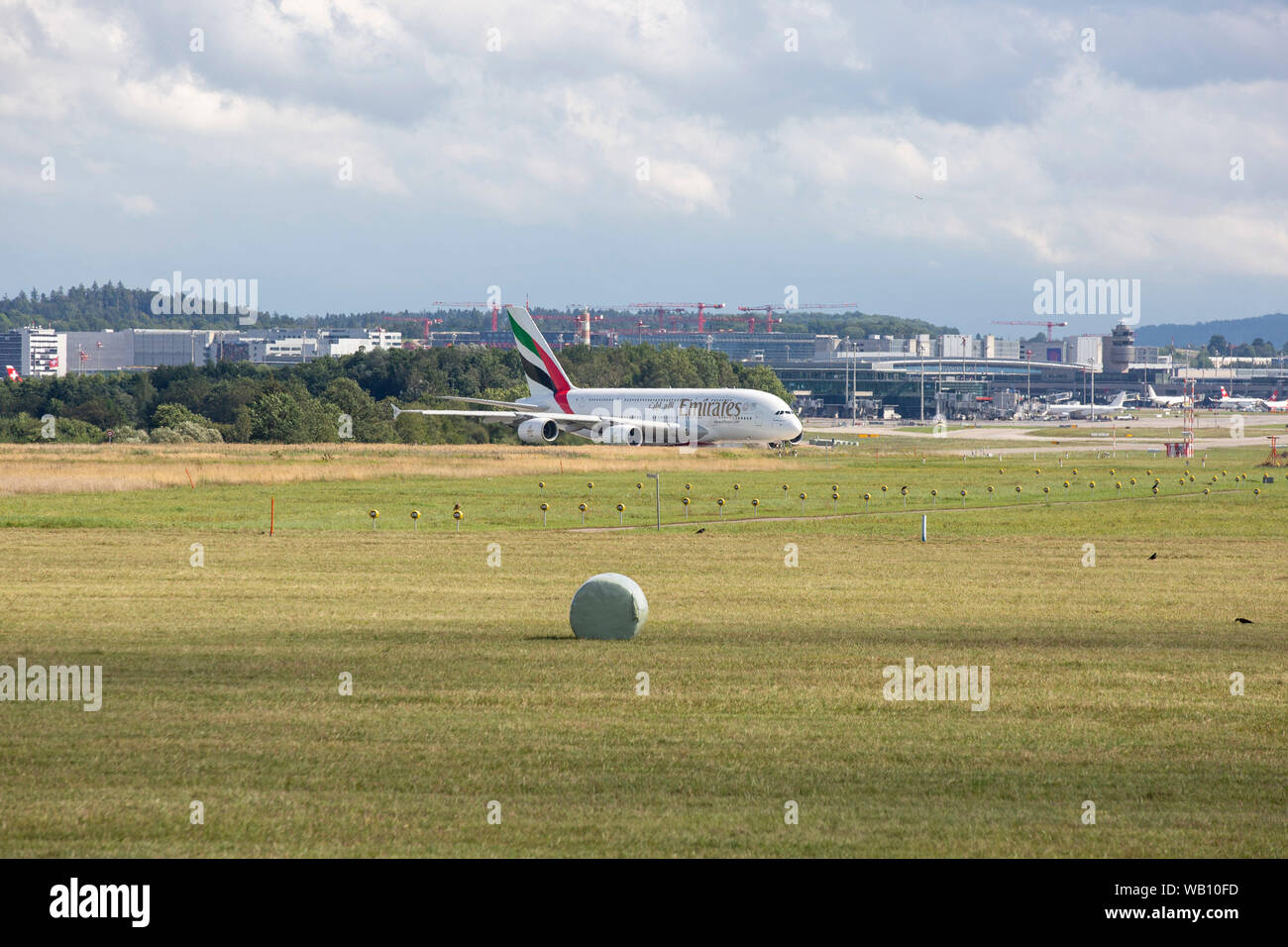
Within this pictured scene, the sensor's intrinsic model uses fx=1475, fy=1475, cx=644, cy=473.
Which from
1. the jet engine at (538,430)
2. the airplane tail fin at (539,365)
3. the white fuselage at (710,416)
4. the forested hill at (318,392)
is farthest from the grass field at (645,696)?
the forested hill at (318,392)

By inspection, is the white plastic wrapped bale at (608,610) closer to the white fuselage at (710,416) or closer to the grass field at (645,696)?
the grass field at (645,696)

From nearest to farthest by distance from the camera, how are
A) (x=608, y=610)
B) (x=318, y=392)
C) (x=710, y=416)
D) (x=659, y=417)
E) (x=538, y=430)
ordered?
(x=608, y=610) < (x=710, y=416) < (x=659, y=417) < (x=538, y=430) < (x=318, y=392)

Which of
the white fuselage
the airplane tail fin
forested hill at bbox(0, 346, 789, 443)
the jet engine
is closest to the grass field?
the white fuselage

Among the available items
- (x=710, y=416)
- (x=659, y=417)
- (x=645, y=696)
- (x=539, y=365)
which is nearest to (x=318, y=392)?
(x=539, y=365)

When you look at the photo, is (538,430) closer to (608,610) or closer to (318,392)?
(318,392)
